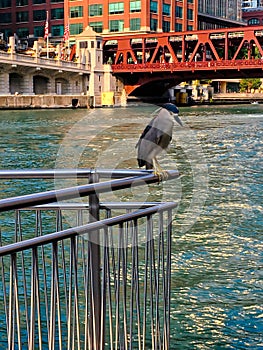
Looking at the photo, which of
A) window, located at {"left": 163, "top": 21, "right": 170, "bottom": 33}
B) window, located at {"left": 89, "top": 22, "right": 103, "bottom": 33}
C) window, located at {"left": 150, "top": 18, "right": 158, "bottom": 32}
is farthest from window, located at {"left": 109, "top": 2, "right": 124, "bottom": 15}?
window, located at {"left": 163, "top": 21, "right": 170, "bottom": 33}

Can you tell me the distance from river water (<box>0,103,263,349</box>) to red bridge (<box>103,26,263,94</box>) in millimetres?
42791

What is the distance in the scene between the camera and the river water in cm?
914

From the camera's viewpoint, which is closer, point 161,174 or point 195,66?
point 161,174

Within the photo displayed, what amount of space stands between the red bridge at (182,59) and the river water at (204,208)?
4279 centimetres

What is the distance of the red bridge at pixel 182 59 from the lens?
84.2 m

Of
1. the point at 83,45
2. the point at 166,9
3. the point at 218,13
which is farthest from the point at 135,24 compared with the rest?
the point at 218,13

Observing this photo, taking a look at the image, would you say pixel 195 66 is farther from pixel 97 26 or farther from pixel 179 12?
pixel 179 12

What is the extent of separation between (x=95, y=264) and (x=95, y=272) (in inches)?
2.4

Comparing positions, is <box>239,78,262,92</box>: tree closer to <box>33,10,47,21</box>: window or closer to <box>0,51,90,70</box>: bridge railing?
<box>33,10,47,21</box>: window

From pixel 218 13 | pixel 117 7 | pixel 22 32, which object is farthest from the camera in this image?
pixel 218 13

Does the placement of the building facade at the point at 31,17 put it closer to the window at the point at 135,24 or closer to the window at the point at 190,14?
the window at the point at 135,24

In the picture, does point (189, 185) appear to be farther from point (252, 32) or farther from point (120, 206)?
point (252, 32)

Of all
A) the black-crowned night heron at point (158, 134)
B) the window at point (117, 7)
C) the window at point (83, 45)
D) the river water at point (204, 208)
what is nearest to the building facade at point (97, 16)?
the window at point (117, 7)

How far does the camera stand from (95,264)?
461 cm
